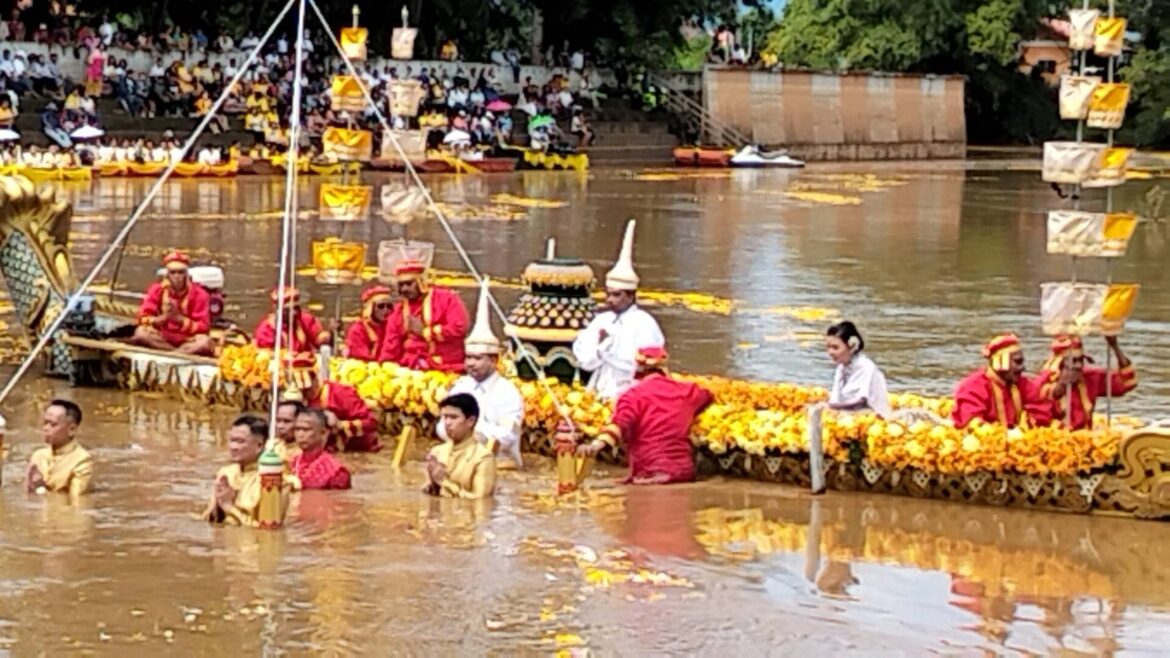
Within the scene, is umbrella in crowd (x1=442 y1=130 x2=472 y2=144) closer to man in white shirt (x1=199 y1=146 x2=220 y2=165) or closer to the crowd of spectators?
the crowd of spectators

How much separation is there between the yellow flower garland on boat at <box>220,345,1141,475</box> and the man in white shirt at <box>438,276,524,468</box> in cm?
37

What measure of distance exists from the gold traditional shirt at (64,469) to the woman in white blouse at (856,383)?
3.93 meters

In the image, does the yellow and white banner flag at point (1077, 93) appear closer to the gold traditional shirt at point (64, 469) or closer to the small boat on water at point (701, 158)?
the gold traditional shirt at point (64, 469)

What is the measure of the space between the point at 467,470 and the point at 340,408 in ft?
5.71

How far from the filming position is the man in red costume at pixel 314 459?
10.8 m

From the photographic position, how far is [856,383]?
11.4 m

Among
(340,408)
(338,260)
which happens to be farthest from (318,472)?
(338,260)

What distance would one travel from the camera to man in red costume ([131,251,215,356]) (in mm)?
14180

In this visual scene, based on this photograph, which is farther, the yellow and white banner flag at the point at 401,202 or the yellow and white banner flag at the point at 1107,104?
the yellow and white banner flag at the point at 401,202

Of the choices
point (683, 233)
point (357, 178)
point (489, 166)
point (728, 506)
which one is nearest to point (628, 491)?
point (728, 506)

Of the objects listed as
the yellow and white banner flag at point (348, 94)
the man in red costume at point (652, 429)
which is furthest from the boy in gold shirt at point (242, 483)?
the yellow and white banner flag at point (348, 94)

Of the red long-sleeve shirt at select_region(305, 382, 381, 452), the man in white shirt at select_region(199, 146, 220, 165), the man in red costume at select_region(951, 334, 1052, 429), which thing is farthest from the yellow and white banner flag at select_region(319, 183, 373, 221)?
the man in white shirt at select_region(199, 146, 220, 165)

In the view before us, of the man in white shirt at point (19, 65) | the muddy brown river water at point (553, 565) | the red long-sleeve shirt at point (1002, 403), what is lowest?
the muddy brown river water at point (553, 565)

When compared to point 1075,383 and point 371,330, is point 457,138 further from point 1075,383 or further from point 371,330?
point 1075,383
